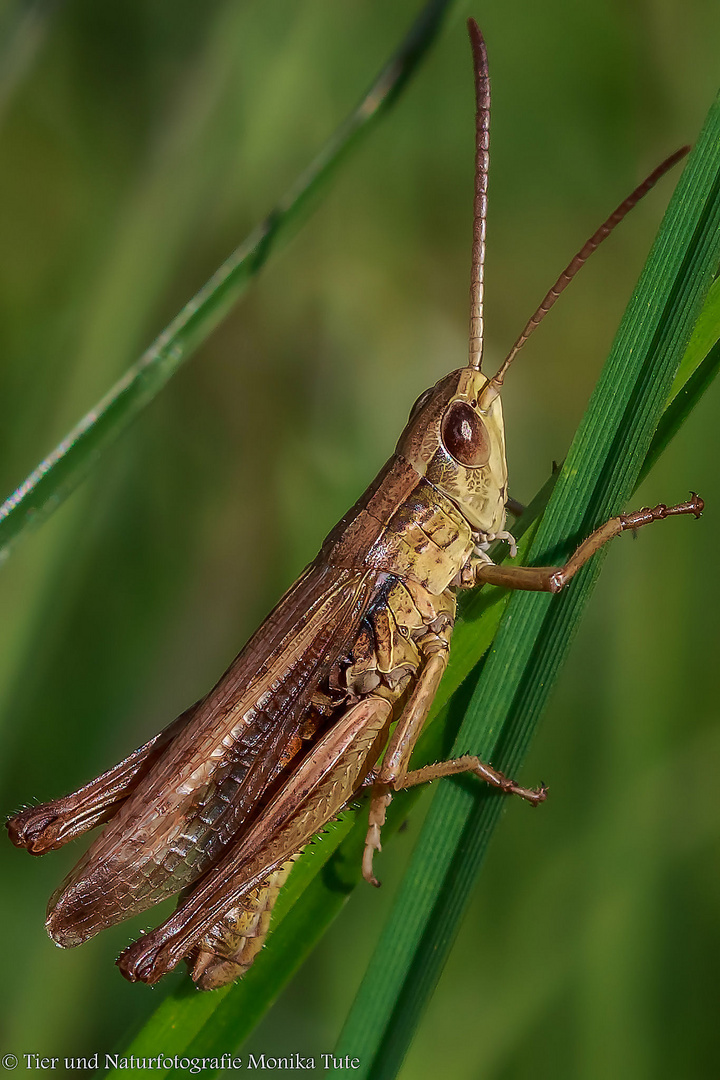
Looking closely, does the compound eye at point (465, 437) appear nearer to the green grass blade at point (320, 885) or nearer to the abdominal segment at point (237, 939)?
the green grass blade at point (320, 885)

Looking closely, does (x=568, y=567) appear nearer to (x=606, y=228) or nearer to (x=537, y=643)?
(x=537, y=643)

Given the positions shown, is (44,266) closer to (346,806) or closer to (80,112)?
(80,112)

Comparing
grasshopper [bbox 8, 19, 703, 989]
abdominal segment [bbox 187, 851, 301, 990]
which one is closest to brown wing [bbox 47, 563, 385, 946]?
grasshopper [bbox 8, 19, 703, 989]

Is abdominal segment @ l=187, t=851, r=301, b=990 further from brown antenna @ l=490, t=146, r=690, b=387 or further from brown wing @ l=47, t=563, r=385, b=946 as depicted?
brown antenna @ l=490, t=146, r=690, b=387

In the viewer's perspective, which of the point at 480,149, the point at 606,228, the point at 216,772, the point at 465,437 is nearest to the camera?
the point at 606,228

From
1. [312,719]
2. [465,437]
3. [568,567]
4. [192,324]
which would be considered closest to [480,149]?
[465,437]
